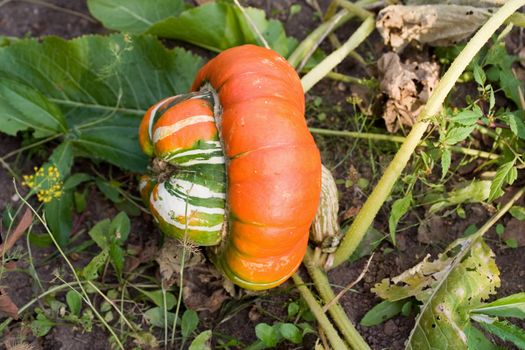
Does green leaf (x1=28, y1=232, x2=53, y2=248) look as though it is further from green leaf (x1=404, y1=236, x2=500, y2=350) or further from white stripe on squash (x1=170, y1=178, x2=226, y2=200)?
green leaf (x1=404, y1=236, x2=500, y2=350)

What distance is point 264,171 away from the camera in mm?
2215

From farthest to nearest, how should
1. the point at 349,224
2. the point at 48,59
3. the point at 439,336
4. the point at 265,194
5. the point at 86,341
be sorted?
the point at 48,59
the point at 349,224
the point at 86,341
the point at 439,336
the point at 265,194

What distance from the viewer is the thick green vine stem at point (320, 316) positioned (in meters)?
2.52

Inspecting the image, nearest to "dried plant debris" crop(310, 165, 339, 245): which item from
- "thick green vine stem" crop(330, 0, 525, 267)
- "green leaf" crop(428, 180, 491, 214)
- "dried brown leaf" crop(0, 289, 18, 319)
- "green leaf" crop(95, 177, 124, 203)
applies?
"thick green vine stem" crop(330, 0, 525, 267)

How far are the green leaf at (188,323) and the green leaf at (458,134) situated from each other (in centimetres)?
123

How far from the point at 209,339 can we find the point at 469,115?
1337 millimetres

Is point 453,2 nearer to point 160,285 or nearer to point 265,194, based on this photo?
point 265,194

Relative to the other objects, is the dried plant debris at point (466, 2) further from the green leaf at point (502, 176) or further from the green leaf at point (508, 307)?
the green leaf at point (508, 307)

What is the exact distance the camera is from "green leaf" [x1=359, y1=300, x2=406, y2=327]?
2631 mm

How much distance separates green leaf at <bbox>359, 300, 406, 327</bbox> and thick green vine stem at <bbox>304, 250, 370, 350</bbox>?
7 cm

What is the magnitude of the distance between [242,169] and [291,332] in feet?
2.42

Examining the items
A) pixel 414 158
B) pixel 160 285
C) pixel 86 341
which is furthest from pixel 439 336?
pixel 86 341

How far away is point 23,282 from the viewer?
2811 mm

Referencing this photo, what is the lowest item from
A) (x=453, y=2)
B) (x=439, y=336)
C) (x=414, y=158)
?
(x=439, y=336)
